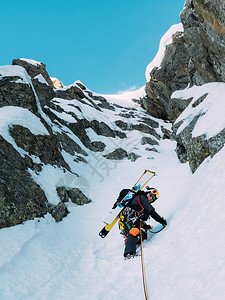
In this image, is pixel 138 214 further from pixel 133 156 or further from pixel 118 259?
pixel 133 156

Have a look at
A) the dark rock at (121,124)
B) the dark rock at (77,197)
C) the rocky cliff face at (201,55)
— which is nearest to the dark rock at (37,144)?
the dark rock at (77,197)

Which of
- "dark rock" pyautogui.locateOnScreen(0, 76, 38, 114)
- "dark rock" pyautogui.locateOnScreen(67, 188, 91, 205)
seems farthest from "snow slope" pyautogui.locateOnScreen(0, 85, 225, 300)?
"dark rock" pyautogui.locateOnScreen(0, 76, 38, 114)

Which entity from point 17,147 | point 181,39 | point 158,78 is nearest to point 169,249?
point 17,147

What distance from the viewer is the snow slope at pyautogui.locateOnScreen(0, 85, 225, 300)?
11.4 feet

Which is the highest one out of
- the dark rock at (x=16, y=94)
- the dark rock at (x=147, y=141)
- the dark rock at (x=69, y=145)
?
the dark rock at (x=147, y=141)

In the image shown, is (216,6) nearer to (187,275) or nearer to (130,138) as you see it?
(187,275)

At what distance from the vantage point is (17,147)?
43.9ft

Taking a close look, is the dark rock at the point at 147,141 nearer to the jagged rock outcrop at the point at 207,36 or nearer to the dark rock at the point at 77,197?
the jagged rock outcrop at the point at 207,36

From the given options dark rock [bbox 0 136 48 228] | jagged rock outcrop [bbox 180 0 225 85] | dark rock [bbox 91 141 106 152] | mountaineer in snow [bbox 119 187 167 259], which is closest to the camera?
mountaineer in snow [bbox 119 187 167 259]

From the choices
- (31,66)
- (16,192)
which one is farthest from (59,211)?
(31,66)

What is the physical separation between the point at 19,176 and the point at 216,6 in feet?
52.6

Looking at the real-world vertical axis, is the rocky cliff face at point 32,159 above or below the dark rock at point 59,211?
above

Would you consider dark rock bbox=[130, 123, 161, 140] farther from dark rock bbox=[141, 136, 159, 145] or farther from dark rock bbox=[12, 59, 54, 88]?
dark rock bbox=[12, 59, 54, 88]

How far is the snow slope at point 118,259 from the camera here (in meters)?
3.47
